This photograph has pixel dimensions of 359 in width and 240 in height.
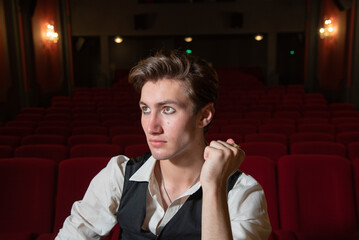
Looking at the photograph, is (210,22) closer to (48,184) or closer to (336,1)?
(336,1)

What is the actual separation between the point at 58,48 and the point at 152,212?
10512 mm

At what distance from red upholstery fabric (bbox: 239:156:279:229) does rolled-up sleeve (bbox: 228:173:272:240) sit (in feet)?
2.97

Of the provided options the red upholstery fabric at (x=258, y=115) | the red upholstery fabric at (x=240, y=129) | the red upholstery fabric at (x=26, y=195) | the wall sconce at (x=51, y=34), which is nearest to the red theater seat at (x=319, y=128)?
the red upholstery fabric at (x=240, y=129)

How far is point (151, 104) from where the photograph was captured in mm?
1090

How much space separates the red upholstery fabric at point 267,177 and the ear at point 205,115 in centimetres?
98

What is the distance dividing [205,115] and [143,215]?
1.46 ft

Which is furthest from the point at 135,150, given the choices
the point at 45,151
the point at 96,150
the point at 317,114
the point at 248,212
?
the point at 317,114

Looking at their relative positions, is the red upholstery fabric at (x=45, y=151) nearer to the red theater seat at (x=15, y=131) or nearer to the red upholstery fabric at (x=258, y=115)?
the red theater seat at (x=15, y=131)

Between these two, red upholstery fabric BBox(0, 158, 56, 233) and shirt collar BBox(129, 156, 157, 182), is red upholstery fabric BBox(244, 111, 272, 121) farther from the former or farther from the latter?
shirt collar BBox(129, 156, 157, 182)

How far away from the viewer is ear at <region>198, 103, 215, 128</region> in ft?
3.74

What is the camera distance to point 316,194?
77.4 inches

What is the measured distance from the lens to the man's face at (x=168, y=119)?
1.07m

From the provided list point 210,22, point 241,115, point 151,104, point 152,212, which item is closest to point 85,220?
point 152,212

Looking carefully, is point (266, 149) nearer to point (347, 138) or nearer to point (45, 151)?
point (347, 138)
